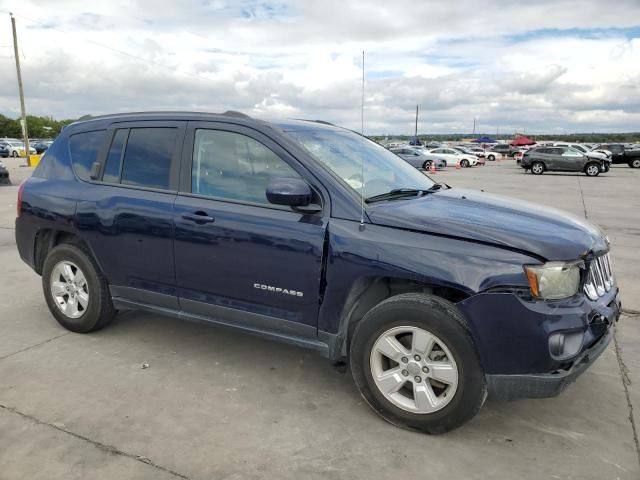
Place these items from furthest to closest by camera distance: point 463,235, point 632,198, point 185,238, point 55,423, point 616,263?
point 632,198, point 616,263, point 185,238, point 55,423, point 463,235

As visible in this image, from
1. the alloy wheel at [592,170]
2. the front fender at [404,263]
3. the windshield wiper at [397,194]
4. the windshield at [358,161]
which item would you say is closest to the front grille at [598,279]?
the front fender at [404,263]

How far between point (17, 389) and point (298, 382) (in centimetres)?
186

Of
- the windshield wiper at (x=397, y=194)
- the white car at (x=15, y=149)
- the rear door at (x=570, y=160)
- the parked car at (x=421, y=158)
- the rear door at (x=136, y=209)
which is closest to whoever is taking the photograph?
the windshield wiper at (x=397, y=194)

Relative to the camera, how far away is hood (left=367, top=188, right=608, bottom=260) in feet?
9.68

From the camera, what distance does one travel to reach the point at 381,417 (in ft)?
10.8

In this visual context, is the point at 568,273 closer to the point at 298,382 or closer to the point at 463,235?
the point at 463,235

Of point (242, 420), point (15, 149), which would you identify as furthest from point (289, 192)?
point (15, 149)

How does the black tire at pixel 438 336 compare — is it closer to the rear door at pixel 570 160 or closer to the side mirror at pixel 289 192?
the side mirror at pixel 289 192

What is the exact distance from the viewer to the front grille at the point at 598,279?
3113mm

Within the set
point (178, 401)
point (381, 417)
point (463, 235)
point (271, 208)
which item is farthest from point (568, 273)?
point (178, 401)

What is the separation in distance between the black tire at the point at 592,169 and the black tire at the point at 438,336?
29173 mm

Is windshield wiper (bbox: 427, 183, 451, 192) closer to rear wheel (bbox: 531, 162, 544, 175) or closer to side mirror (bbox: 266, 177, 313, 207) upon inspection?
side mirror (bbox: 266, 177, 313, 207)

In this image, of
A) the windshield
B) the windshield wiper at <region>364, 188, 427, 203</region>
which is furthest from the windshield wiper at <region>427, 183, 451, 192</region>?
the windshield wiper at <region>364, 188, 427, 203</region>

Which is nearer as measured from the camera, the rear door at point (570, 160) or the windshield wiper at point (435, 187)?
the windshield wiper at point (435, 187)
